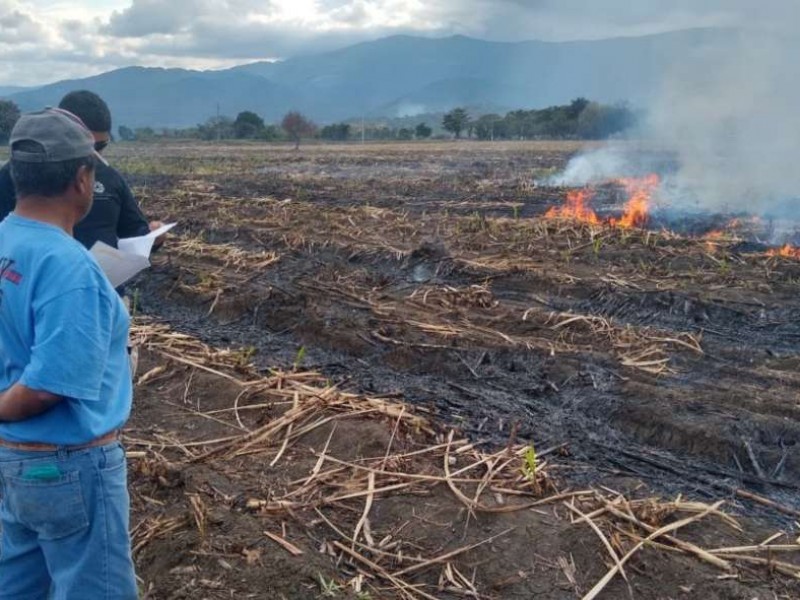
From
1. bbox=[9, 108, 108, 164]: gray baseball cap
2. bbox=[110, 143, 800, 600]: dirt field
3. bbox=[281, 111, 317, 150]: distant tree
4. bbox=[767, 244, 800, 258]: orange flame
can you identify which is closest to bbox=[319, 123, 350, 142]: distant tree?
bbox=[281, 111, 317, 150]: distant tree

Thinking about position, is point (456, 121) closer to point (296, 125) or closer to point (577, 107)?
point (577, 107)

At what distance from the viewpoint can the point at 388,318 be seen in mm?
7910

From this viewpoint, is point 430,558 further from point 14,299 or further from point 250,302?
point 250,302

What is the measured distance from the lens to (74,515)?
2387 mm

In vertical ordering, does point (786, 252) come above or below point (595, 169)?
above

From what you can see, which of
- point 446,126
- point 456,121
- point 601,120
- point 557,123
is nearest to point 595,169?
point 601,120

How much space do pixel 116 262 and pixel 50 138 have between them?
38.5 inches

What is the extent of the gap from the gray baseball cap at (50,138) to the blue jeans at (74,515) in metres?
0.94

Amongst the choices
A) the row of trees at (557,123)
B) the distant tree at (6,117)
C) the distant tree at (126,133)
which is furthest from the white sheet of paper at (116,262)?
the distant tree at (126,133)

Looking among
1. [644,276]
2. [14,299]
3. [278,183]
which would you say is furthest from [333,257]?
[278,183]

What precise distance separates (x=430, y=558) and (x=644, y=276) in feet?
21.2

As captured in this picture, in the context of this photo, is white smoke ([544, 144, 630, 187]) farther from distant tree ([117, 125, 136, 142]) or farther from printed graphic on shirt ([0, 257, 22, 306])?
distant tree ([117, 125, 136, 142])

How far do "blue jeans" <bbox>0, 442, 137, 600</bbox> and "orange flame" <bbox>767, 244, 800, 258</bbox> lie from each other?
1006 centimetres

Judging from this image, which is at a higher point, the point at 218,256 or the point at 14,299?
the point at 14,299
